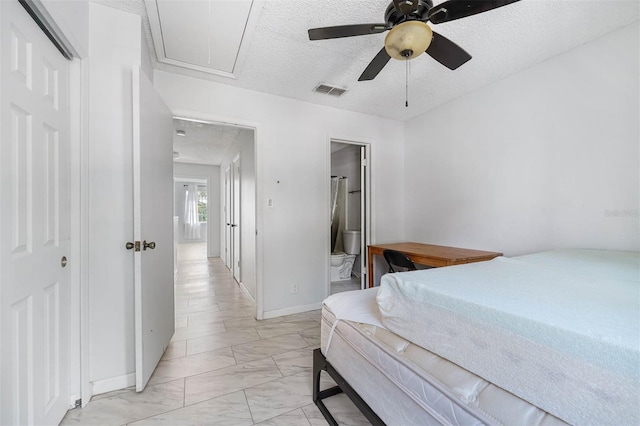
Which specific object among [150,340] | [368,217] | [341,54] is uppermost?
[341,54]

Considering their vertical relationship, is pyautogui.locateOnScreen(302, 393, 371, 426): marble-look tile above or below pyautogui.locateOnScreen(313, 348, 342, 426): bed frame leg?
below

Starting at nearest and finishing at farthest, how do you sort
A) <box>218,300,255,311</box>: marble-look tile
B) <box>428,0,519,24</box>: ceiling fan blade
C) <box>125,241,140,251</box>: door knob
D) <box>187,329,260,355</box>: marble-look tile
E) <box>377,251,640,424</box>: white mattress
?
<box>377,251,640,424</box>: white mattress → <box>428,0,519,24</box>: ceiling fan blade → <box>125,241,140,251</box>: door knob → <box>187,329,260,355</box>: marble-look tile → <box>218,300,255,311</box>: marble-look tile

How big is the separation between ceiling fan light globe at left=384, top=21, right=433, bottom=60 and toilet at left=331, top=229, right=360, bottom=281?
3.09 m

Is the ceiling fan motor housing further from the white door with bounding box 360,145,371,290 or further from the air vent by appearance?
the white door with bounding box 360,145,371,290

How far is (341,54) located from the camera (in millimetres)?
2105

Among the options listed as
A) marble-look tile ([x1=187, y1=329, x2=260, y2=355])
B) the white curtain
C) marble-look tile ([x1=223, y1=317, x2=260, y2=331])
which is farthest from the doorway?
the white curtain

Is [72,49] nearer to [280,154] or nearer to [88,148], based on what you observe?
[88,148]

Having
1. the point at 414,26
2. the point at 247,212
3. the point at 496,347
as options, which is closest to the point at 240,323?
the point at 247,212

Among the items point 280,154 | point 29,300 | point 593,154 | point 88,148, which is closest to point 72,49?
point 88,148

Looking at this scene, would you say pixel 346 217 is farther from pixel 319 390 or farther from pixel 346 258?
pixel 319 390

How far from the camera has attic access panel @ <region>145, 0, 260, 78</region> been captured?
1.62 m

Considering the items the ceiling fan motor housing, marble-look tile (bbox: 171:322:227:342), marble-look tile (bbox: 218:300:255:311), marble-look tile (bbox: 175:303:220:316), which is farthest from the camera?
marble-look tile (bbox: 218:300:255:311)

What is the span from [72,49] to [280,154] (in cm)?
172

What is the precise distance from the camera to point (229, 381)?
5.65 ft
